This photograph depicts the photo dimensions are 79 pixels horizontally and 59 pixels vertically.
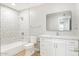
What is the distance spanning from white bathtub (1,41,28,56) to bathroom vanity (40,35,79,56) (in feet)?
0.95

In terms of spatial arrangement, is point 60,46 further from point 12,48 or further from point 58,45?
point 12,48

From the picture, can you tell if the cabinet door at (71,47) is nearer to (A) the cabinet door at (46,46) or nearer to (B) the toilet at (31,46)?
(A) the cabinet door at (46,46)

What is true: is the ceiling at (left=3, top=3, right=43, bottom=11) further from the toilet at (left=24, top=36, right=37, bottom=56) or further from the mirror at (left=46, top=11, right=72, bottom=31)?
the toilet at (left=24, top=36, right=37, bottom=56)

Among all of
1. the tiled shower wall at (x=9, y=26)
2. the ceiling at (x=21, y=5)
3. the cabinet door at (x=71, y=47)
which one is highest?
the ceiling at (x=21, y=5)

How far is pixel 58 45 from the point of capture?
124cm

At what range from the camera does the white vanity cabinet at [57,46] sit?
1.18 m

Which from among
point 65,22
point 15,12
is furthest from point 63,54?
point 15,12

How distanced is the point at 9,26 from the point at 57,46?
73 cm

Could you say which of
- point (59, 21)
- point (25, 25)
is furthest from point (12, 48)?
point (59, 21)

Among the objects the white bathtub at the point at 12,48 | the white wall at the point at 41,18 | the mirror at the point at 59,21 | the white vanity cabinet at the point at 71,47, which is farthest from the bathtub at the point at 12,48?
the white vanity cabinet at the point at 71,47

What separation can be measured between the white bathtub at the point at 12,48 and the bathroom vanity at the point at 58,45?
11.4 inches

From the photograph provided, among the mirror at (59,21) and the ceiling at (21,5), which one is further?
the mirror at (59,21)

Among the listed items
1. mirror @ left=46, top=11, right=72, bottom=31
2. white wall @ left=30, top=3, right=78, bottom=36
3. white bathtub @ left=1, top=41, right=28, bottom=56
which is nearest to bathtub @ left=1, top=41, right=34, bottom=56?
white bathtub @ left=1, top=41, right=28, bottom=56

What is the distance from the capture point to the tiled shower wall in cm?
115
